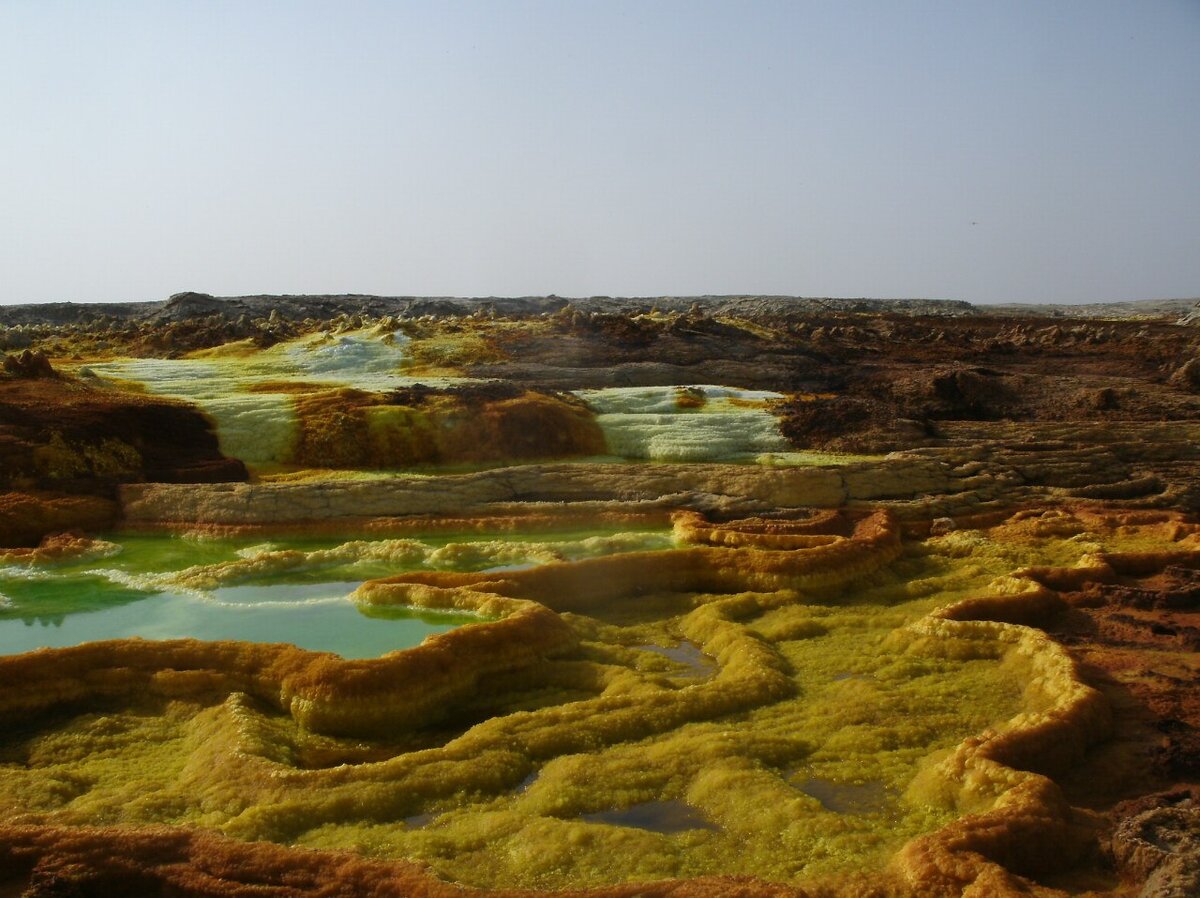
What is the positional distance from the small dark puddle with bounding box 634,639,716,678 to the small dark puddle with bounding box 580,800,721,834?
3.62 metres

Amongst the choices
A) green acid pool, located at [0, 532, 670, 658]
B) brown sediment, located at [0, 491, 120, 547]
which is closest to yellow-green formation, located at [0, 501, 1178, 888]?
green acid pool, located at [0, 532, 670, 658]

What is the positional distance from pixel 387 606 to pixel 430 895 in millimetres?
8209

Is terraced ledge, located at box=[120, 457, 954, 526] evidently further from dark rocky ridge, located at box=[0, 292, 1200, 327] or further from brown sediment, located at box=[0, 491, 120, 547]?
dark rocky ridge, located at box=[0, 292, 1200, 327]

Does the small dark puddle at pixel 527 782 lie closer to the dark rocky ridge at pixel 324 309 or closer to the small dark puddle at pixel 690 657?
the small dark puddle at pixel 690 657

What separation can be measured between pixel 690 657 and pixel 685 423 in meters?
13.1

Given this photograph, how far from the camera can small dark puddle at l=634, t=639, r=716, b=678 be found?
12887 mm

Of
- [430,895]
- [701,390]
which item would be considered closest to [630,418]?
[701,390]

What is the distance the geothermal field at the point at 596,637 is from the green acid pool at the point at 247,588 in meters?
0.09

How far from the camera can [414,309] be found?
73250 millimetres

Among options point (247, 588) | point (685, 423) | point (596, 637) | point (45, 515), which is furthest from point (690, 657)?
point (45, 515)

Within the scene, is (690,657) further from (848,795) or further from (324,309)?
(324,309)

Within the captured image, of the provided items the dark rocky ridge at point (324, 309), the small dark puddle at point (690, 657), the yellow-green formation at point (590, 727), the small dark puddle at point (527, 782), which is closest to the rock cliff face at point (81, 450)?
the yellow-green formation at point (590, 727)

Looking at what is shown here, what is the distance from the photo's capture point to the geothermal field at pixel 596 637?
806 cm

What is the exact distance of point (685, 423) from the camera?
26047 mm
